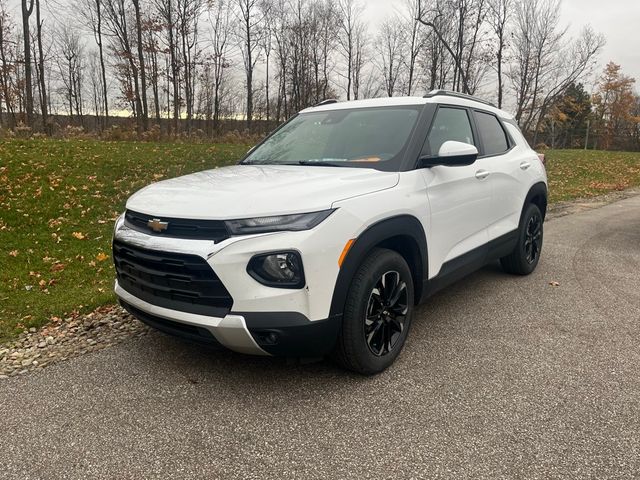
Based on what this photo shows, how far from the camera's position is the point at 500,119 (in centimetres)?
480

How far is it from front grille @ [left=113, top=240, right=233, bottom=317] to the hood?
25 centimetres

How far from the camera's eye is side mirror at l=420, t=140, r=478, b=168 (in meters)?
3.16

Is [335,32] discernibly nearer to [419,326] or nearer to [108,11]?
[108,11]

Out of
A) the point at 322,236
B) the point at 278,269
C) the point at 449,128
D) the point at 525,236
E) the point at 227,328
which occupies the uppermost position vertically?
the point at 449,128

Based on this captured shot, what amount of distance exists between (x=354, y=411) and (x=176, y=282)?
1.23 m

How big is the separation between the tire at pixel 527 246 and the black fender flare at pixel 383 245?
2064 mm

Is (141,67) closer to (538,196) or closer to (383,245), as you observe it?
(538,196)

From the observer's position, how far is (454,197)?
3.55 m

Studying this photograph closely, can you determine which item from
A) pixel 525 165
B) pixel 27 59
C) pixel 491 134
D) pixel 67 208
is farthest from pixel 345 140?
pixel 27 59

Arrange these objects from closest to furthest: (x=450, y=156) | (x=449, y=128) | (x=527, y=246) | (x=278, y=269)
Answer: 1. (x=278, y=269)
2. (x=450, y=156)
3. (x=449, y=128)
4. (x=527, y=246)

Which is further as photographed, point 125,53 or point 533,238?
point 125,53

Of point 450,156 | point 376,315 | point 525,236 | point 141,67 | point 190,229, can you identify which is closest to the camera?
point 190,229

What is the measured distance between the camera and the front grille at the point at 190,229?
96.0 inches

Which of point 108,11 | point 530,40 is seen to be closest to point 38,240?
point 108,11
